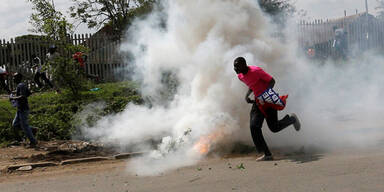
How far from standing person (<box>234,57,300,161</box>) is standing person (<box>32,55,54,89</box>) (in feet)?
26.1

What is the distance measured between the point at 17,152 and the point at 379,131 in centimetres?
763

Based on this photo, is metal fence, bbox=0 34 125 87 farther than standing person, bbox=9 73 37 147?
Yes

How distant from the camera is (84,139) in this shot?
33.1 feet

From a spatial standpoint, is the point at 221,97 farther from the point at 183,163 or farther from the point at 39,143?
the point at 39,143

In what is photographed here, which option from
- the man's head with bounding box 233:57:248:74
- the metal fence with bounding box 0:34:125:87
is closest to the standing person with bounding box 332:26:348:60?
the metal fence with bounding box 0:34:125:87

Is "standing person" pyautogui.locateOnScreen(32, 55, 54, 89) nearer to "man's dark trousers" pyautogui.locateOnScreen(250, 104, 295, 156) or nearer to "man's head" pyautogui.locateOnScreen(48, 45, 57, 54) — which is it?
"man's head" pyautogui.locateOnScreen(48, 45, 57, 54)

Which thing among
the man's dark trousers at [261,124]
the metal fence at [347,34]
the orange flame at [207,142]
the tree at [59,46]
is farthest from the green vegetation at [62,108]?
the metal fence at [347,34]

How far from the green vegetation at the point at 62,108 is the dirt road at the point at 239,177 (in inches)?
118

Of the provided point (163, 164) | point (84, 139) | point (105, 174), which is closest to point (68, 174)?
point (105, 174)

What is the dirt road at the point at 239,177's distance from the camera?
514 cm

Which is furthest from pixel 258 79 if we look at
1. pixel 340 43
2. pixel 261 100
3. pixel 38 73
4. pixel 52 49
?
pixel 340 43

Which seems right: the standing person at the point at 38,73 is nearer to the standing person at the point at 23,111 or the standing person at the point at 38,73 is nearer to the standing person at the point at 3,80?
the standing person at the point at 3,80

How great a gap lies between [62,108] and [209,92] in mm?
5248

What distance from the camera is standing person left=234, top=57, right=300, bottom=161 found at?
6781mm
